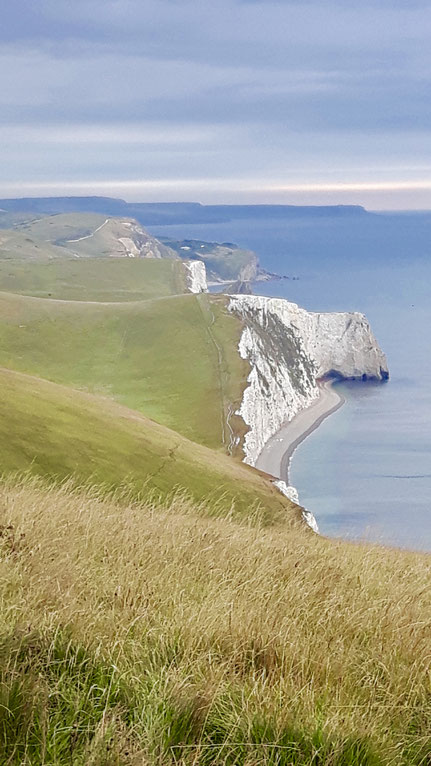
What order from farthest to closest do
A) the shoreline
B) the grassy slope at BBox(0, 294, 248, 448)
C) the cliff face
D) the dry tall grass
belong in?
the cliff face
the shoreline
the grassy slope at BBox(0, 294, 248, 448)
the dry tall grass

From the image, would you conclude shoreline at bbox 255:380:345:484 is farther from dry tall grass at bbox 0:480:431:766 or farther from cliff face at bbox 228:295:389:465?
dry tall grass at bbox 0:480:431:766

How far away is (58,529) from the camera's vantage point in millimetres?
7578

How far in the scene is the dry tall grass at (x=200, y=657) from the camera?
394 centimetres

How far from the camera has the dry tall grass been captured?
394 cm

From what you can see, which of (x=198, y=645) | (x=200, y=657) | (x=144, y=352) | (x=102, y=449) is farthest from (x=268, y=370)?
(x=200, y=657)

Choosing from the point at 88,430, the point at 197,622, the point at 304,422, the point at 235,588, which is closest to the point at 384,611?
the point at 235,588

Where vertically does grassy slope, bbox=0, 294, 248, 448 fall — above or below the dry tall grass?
below

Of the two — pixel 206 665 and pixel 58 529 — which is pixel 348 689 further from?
pixel 58 529

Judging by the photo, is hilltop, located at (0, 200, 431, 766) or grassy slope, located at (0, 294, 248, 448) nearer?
hilltop, located at (0, 200, 431, 766)

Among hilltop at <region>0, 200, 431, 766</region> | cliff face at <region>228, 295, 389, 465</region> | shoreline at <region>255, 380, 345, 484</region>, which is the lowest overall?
shoreline at <region>255, 380, 345, 484</region>

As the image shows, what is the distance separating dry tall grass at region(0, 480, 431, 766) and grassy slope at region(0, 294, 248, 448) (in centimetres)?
11409

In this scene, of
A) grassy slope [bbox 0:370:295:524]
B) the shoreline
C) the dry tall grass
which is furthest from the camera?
the shoreline

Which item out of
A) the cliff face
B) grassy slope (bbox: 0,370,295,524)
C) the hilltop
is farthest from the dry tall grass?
the cliff face

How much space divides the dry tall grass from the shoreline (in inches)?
4934
